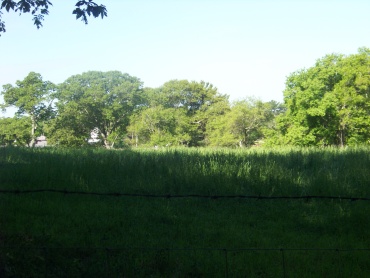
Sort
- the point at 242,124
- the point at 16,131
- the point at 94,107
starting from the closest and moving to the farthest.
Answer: the point at 16,131, the point at 242,124, the point at 94,107

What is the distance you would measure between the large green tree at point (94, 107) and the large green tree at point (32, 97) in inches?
133

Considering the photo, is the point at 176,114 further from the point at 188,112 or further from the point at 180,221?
the point at 180,221

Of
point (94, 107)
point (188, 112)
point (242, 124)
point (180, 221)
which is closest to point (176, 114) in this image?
point (188, 112)

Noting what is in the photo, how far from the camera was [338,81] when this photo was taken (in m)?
43.6

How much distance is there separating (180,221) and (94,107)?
50.0 metres

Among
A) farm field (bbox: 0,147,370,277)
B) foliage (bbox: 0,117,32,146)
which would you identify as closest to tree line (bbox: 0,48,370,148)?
foliage (bbox: 0,117,32,146)

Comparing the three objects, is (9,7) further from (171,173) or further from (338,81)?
(338,81)

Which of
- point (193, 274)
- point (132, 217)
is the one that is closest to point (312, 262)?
point (193, 274)

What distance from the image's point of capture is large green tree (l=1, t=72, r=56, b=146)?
133ft

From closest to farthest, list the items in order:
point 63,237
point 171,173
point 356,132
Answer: point 63,237 < point 171,173 < point 356,132

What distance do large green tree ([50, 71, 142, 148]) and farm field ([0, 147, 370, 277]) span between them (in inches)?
1592

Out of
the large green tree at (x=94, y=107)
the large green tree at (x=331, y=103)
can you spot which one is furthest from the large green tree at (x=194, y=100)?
the large green tree at (x=331, y=103)

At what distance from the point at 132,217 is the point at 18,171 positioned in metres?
4.71

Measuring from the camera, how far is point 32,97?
1618 inches
